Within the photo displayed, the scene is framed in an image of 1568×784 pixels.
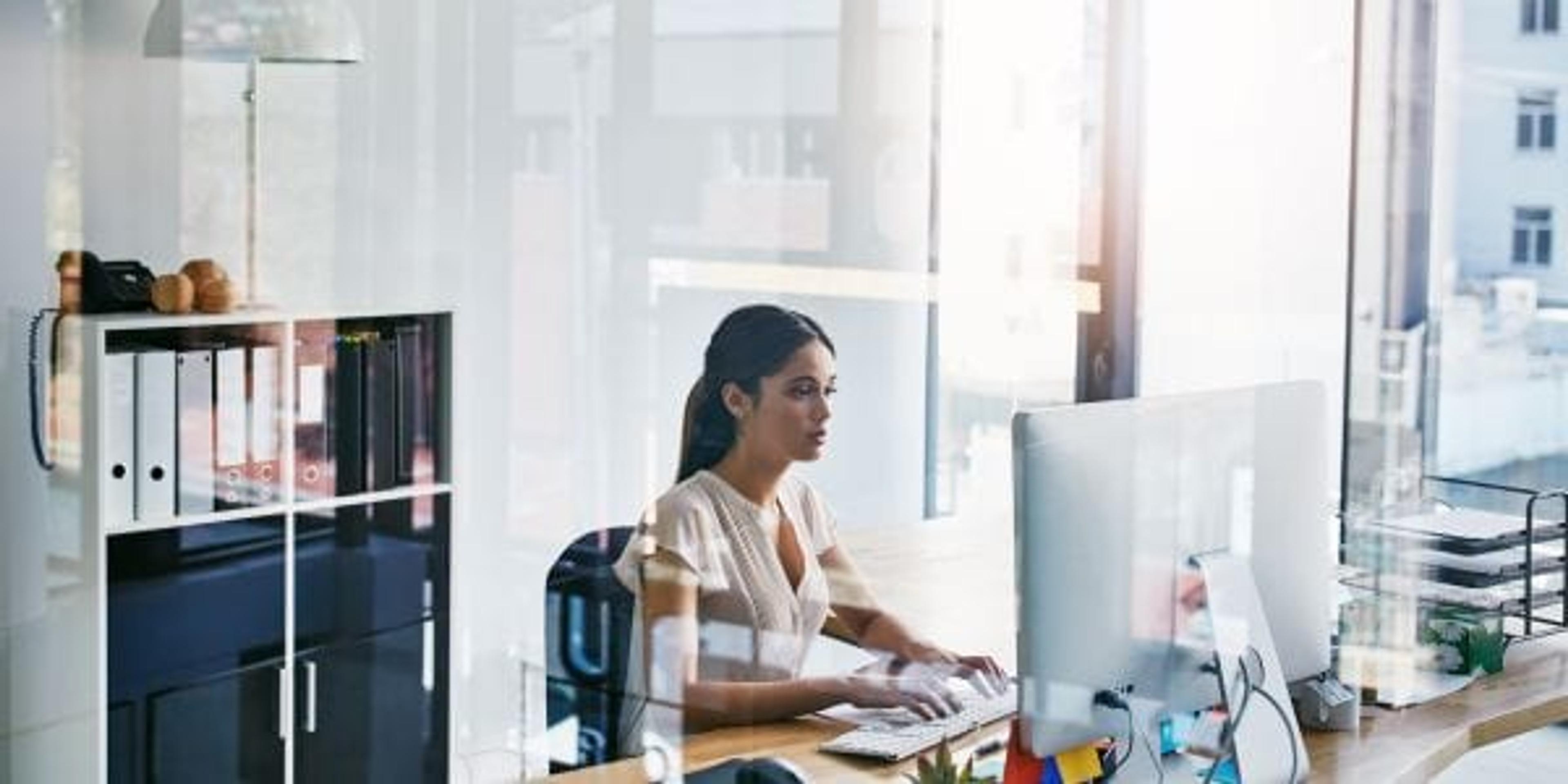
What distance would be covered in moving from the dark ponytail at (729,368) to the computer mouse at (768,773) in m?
1.24

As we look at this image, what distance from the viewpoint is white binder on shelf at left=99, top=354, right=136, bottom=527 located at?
3.11 meters

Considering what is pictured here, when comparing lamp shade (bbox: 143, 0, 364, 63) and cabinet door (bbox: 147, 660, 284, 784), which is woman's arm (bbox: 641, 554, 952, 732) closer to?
cabinet door (bbox: 147, 660, 284, 784)

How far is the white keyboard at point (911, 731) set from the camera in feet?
7.87

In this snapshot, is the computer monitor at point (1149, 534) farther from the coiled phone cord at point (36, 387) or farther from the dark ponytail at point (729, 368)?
the coiled phone cord at point (36, 387)

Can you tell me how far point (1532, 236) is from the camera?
318 cm

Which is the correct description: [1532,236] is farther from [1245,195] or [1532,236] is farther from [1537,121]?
[1245,195]

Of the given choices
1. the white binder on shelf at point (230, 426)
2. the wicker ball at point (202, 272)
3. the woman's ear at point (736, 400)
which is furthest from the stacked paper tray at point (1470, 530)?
the wicker ball at point (202, 272)

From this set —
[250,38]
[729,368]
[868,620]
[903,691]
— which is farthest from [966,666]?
[250,38]

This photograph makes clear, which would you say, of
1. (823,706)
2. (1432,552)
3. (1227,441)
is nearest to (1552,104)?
(1432,552)

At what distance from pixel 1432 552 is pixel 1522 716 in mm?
358

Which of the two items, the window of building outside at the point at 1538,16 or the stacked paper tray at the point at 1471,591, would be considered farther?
the window of building outside at the point at 1538,16

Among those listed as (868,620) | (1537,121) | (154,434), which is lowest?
(868,620)

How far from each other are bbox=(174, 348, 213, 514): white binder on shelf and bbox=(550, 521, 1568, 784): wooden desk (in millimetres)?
1051

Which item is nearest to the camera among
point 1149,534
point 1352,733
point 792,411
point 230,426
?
point 1149,534
